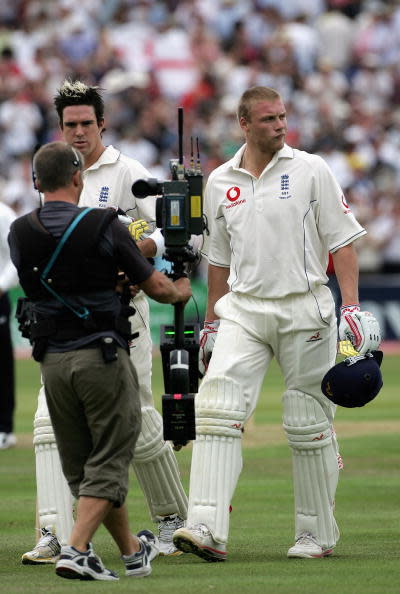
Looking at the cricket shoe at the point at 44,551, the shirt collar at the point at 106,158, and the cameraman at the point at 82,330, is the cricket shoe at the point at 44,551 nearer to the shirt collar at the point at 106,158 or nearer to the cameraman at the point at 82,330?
the cameraman at the point at 82,330

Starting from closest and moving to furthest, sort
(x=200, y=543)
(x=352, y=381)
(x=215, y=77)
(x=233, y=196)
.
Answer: (x=200, y=543), (x=352, y=381), (x=233, y=196), (x=215, y=77)

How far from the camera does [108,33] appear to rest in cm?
2797

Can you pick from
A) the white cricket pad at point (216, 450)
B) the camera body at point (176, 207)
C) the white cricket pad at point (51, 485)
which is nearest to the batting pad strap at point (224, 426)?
the white cricket pad at point (216, 450)

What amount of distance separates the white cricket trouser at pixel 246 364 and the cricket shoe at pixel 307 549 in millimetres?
488

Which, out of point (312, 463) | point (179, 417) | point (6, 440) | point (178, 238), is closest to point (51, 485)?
point (179, 417)

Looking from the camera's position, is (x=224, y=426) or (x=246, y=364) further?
(x=246, y=364)

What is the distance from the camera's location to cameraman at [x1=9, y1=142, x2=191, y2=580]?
22.5 ft

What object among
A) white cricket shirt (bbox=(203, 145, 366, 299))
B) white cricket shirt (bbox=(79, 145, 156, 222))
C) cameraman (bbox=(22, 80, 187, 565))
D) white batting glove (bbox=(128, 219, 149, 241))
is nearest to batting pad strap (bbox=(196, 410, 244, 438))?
cameraman (bbox=(22, 80, 187, 565))

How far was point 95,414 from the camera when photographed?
689 cm

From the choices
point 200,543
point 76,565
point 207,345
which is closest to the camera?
point 76,565

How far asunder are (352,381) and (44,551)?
1.83 m

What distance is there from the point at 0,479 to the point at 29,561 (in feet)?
13.4

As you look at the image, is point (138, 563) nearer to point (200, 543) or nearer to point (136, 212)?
point (200, 543)

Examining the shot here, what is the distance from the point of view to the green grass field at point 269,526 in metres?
6.94
